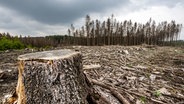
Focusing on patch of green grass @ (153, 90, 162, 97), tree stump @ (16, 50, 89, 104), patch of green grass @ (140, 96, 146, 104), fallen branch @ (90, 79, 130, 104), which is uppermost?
tree stump @ (16, 50, 89, 104)

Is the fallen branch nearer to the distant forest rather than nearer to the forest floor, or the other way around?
the forest floor

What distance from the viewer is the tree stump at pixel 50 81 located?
2705mm

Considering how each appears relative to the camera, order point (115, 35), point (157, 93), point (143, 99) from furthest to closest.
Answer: point (115, 35) → point (157, 93) → point (143, 99)

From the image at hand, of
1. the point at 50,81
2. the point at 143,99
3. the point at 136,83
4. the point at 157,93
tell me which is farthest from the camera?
the point at 136,83

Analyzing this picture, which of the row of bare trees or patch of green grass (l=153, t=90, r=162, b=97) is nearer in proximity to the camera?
patch of green grass (l=153, t=90, r=162, b=97)

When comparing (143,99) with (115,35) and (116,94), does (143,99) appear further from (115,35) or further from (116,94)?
(115,35)

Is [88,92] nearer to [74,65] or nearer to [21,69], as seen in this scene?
[74,65]

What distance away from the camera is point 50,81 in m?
2.71

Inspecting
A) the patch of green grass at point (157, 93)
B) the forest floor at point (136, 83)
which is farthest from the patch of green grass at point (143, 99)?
the patch of green grass at point (157, 93)

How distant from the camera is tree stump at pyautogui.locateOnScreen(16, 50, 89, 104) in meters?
2.71

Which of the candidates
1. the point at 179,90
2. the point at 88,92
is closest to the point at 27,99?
the point at 88,92

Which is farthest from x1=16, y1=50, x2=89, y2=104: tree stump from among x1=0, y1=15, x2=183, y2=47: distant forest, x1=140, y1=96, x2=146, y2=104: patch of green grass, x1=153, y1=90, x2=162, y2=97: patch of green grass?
x1=0, y1=15, x2=183, y2=47: distant forest

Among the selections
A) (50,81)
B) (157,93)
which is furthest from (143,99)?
(50,81)

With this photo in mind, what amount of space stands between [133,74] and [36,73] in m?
3.59
